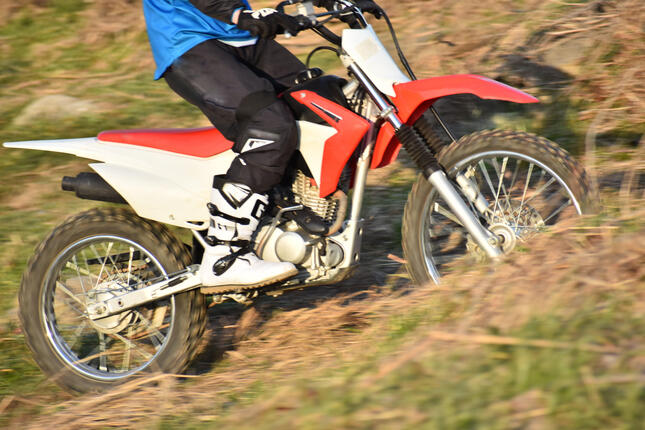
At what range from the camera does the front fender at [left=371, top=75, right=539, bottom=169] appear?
3.43m

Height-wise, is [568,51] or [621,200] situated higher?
[568,51]

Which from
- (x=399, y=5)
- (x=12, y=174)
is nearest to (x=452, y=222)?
(x=12, y=174)

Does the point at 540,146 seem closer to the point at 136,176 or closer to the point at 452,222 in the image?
the point at 452,222

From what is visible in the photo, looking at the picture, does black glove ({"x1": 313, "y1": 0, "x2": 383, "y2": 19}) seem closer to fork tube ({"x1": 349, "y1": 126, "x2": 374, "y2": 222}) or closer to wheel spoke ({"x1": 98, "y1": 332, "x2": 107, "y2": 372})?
fork tube ({"x1": 349, "y1": 126, "x2": 374, "y2": 222})

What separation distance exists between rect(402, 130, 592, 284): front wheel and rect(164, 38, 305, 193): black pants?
722 mm

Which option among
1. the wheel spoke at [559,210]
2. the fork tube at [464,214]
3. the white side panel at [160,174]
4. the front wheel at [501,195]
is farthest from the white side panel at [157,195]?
the wheel spoke at [559,210]

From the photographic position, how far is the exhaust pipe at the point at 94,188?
13.0 ft

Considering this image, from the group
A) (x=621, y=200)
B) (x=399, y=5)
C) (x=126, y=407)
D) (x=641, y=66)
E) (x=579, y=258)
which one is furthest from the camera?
(x=399, y=5)

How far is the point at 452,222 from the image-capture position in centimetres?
398

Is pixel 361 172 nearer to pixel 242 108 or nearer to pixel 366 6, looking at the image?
pixel 242 108

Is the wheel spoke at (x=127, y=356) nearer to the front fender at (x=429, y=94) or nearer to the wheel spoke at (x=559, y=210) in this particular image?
the front fender at (x=429, y=94)

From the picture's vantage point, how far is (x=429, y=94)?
3531mm

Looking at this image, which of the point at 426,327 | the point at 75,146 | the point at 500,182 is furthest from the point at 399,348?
the point at 75,146

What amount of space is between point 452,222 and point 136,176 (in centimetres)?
164
